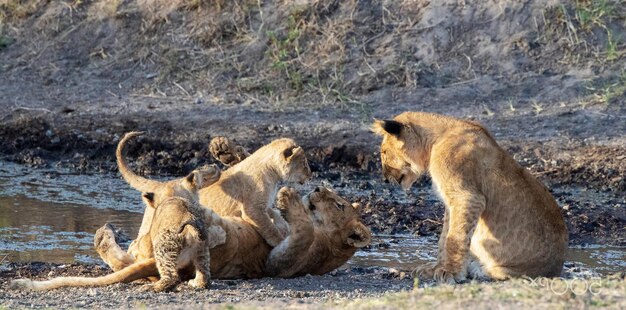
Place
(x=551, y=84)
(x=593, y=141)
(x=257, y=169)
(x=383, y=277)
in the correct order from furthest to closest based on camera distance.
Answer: (x=551, y=84) → (x=593, y=141) → (x=257, y=169) → (x=383, y=277)

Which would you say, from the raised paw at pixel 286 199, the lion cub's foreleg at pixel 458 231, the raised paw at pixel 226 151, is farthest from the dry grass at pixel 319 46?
the lion cub's foreleg at pixel 458 231

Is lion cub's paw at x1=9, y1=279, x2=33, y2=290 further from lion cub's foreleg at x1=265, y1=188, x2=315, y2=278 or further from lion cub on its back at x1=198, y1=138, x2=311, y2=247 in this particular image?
lion cub on its back at x1=198, y1=138, x2=311, y2=247

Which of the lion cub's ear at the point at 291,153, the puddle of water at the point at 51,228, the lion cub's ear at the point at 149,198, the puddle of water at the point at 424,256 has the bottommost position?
the puddle of water at the point at 424,256

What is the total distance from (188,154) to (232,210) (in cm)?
361

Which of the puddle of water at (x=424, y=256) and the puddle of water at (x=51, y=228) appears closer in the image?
the puddle of water at (x=424, y=256)

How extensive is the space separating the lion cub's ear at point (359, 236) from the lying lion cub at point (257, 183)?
0.54 metres

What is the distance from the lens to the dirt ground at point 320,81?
12.4 metres

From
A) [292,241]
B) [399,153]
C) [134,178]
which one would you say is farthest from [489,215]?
[134,178]

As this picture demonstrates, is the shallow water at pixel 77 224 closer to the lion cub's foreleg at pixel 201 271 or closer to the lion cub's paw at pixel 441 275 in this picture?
the lion cub's paw at pixel 441 275

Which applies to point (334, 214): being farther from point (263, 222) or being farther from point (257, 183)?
point (257, 183)

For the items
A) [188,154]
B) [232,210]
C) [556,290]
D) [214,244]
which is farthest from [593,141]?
[556,290]

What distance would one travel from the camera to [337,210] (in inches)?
340

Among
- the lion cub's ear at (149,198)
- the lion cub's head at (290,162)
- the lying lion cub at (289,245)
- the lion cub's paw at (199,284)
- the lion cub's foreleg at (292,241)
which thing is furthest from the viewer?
the lion cub's head at (290,162)

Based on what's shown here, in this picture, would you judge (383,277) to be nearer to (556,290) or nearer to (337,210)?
(337,210)
